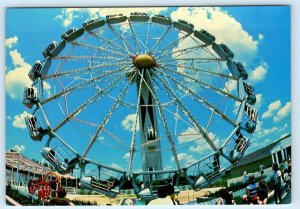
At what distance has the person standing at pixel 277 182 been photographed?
10563 mm

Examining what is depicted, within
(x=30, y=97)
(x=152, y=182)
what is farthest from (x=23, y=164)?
(x=152, y=182)

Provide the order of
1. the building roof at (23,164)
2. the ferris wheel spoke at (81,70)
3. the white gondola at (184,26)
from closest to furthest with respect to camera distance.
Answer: the building roof at (23,164) → the white gondola at (184,26) → the ferris wheel spoke at (81,70)

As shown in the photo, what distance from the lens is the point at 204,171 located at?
10641 mm

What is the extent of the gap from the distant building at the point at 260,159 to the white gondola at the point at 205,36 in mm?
2303

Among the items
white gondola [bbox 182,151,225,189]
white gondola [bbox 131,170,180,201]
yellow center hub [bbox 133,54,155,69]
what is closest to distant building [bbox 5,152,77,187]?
white gondola [bbox 131,170,180,201]

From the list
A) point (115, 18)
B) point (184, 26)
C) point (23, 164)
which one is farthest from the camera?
Answer: point (184, 26)

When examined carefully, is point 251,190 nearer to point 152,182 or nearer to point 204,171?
point 204,171

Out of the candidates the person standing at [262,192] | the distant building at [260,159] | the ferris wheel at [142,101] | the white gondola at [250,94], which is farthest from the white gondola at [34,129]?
the person standing at [262,192]

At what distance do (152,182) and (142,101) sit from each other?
5.45 ft

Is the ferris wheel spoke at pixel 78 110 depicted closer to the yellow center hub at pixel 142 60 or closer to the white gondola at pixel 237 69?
the yellow center hub at pixel 142 60

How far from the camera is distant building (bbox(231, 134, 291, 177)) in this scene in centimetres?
1062

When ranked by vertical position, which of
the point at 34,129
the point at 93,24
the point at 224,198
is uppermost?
the point at 93,24

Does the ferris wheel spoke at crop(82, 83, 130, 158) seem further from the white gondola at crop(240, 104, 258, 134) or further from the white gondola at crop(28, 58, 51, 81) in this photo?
the white gondola at crop(240, 104, 258, 134)

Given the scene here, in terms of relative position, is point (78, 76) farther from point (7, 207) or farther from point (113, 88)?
point (7, 207)
